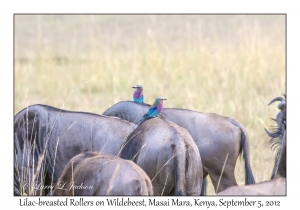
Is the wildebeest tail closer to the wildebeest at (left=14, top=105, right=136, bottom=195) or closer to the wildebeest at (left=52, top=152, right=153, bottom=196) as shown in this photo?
the wildebeest at (left=14, top=105, right=136, bottom=195)

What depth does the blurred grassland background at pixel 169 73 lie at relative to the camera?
10586mm

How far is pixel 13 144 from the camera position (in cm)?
641

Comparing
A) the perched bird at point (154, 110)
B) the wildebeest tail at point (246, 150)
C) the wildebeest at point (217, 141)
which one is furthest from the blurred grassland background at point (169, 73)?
the perched bird at point (154, 110)

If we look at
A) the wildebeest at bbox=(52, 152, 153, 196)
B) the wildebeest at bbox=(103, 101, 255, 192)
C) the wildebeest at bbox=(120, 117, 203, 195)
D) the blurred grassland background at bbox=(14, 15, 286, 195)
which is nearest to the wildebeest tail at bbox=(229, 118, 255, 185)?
the wildebeest at bbox=(103, 101, 255, 192)

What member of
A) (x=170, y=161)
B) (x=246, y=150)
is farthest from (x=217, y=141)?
(x=170, y=161)

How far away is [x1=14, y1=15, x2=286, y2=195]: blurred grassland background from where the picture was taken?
417 inches

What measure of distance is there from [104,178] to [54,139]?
2.09 meters

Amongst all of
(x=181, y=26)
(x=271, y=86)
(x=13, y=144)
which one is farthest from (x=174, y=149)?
(x=181, y=26)

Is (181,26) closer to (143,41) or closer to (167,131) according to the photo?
(143,41)

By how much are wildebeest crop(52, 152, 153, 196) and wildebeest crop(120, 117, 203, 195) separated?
652mm

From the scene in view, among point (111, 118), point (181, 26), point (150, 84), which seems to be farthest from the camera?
point (181, 26)

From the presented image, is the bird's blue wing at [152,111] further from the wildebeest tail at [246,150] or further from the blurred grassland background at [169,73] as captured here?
the blurred grassland background at [169,73]
